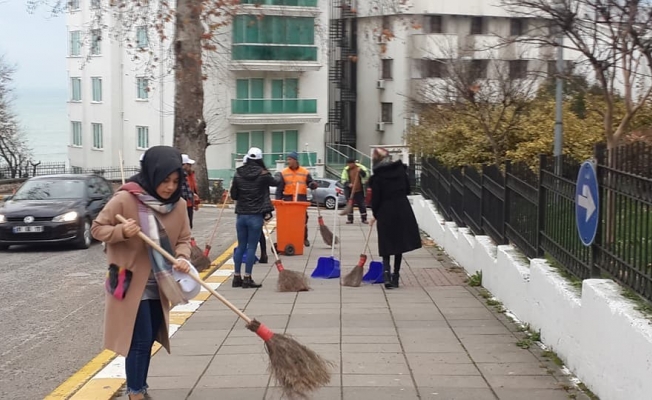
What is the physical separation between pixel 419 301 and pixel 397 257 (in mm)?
1145

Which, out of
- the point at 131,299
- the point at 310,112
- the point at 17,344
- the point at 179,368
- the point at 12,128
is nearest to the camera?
the point at 131,299

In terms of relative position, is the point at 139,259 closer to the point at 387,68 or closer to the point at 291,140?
the point at 291,140

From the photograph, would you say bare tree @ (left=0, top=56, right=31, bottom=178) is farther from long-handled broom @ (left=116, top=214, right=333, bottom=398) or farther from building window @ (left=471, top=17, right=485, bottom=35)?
long-handled broom @ (left=116, top=214, right=333, bottom=398)

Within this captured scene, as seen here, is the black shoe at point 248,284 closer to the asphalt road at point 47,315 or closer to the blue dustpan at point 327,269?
the blue dustpan at point 327,269

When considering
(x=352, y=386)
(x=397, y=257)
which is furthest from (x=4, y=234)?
(x=352, y=386)

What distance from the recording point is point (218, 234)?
2025 centimetres

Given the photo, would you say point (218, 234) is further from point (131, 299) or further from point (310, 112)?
point (310, 112)

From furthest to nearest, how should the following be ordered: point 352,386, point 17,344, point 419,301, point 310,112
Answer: point 310,112
point 419,301
point 17,344
point 352,386

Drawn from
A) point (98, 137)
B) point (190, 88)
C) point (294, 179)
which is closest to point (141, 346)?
point (294, 179)

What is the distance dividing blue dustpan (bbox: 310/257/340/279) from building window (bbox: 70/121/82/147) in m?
49.5

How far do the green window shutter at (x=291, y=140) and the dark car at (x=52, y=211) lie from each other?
3218 centimetres

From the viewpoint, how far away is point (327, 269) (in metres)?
12.6

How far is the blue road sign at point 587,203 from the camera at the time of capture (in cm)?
666

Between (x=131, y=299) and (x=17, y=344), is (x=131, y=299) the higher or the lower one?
the higher one
